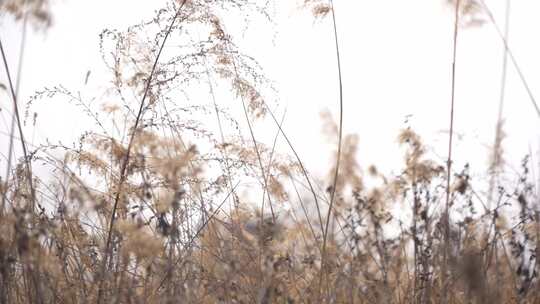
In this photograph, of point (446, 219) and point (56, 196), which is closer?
point (446, 219)

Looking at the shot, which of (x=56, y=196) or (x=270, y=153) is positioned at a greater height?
(x=270, y=153)

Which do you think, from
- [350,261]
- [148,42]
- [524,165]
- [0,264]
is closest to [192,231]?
[350,261]

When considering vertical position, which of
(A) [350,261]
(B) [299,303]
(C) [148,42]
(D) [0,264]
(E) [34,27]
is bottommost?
(D) [0,264]

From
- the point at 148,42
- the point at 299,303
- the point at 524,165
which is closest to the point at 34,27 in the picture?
the point at 148,42

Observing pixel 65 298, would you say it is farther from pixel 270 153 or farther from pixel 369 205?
pixel 369 205

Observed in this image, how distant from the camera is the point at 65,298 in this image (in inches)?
99.3

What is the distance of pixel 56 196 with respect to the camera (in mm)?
2959

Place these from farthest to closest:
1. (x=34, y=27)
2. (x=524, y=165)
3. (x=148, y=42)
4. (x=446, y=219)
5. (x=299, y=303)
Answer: (x=148, y=42) < (x=524, y=165) < (x=299, y=303) < (x=34, y=27) < (x=446, y=219)

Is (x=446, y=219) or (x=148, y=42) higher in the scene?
(x=148, y=42)

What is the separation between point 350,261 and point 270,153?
617 mm

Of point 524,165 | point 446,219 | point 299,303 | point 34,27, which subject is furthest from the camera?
point 524,165

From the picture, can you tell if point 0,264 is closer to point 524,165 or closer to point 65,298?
point 65,298

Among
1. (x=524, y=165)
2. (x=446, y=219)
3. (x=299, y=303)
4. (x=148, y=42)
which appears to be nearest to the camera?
(x=446, y=219)

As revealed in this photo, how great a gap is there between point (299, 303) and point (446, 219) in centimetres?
74
